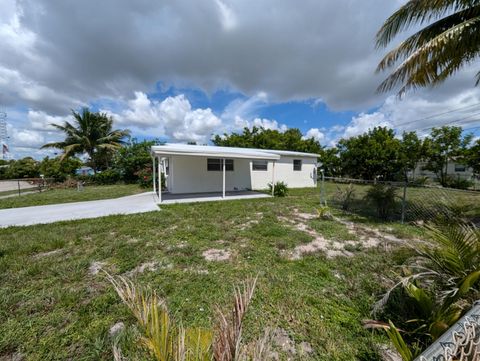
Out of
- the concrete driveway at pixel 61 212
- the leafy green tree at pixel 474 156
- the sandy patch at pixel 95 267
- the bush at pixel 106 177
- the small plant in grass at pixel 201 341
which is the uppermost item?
the leafy green tree at pixel 474 156

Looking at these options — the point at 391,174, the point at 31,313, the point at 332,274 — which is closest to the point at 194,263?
the point at 31,313

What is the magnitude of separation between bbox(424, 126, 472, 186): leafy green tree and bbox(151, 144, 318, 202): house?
9.87m

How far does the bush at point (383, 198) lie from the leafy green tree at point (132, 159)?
14.7 meters

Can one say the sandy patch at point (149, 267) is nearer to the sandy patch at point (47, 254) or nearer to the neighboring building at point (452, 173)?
the sandy patch at point (47, 254)

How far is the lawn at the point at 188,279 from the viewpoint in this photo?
83.0 inches

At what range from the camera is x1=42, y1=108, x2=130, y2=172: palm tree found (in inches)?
712

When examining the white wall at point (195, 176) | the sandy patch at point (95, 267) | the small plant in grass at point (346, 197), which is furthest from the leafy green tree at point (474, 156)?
the sandy patch at point (95, 267)

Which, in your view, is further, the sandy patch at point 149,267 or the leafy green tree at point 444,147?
the leafy green tree at point 444,147

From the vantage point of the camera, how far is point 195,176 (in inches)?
445

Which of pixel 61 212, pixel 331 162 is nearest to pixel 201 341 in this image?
pixel 61 212

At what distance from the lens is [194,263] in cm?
368

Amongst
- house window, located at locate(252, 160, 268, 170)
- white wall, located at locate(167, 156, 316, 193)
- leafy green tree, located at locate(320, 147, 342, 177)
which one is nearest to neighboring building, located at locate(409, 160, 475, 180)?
leafy green tree, located at locate(320, 147, 342, 177)

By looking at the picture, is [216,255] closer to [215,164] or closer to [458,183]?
[215,164]

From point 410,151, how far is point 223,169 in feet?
57.1
